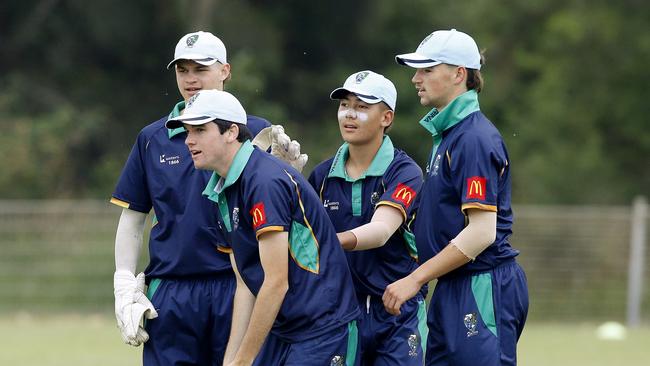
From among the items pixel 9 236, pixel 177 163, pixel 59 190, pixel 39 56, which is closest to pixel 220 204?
pixel 177 163

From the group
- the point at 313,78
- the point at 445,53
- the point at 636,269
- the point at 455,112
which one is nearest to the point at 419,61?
the point at 445,53

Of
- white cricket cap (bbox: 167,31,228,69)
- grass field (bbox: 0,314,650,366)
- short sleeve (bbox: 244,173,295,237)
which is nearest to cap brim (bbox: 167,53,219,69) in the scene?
white cricket cap (bbox: 167,31,228,69)

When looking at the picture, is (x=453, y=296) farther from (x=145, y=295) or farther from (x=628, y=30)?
(x=628, y=30)

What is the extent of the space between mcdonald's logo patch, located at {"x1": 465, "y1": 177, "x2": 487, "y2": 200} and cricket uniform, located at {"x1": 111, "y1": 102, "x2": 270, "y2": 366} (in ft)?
4.57

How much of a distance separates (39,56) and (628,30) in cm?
1200

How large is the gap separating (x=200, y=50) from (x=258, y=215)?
1475 mm

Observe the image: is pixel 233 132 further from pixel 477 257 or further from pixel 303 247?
pixel 477 257

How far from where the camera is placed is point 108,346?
14234 mm

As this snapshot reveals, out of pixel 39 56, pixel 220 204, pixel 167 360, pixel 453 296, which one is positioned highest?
pixel 39 56

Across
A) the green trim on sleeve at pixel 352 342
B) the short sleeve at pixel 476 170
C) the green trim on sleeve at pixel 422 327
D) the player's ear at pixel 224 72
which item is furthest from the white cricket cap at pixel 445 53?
the green trim on sleeve at pixel 422 327

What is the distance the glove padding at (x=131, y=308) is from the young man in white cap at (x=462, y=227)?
1.35m

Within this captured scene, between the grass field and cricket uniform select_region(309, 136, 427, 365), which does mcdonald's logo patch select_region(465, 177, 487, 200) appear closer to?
cricket uniform select_region(309, 136, 427, 365)

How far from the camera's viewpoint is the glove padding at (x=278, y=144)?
6695 mm

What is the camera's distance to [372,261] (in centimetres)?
698
